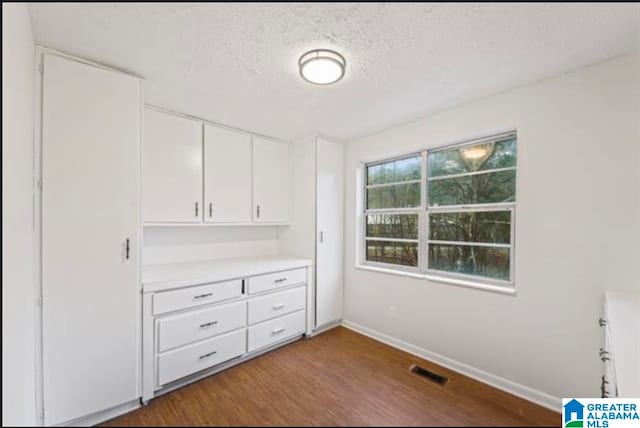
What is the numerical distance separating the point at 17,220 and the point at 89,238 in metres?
0.53

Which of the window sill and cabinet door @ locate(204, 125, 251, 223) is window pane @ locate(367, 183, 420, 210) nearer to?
the window sill

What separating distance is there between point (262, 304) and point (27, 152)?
1.91 m

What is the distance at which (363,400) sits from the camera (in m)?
1.90

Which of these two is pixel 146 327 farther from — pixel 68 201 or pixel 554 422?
pixel 554 422

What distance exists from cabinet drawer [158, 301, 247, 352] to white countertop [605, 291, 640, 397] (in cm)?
228

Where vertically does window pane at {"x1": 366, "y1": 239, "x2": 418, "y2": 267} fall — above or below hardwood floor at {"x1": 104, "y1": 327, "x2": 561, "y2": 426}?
above

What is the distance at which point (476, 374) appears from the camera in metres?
2.15

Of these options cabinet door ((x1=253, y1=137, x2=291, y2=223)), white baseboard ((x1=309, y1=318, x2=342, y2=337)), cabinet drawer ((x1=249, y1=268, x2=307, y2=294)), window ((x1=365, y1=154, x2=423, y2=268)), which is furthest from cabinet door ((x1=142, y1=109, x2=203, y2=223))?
window ((x1=365, y1=154, x2=423, y2=268))

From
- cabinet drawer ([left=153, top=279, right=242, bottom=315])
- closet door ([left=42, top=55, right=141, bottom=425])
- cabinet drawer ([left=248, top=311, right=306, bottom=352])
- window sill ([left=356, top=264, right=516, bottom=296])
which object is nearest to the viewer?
closet door ([left=42, top=55, right=141, bottom=425])

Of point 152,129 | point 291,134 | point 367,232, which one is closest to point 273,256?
point 367,232

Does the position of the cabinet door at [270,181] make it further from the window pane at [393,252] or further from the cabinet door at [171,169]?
the window pane at [393,252]

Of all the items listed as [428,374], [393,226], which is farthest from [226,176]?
[428,374]

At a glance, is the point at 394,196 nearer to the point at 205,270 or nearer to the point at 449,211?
the point at 449,211

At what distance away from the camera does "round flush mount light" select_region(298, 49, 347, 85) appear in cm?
155
